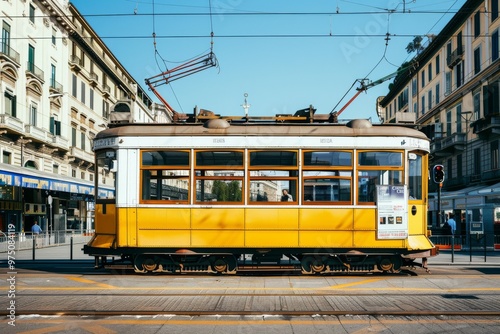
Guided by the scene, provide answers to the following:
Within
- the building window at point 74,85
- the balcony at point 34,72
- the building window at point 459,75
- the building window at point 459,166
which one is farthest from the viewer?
the building window at point 459,166

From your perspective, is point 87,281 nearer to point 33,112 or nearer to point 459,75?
point 33,112

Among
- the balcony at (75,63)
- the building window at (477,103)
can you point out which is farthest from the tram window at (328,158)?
the balcony at (75,63)

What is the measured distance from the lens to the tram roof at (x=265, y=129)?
12180 mm

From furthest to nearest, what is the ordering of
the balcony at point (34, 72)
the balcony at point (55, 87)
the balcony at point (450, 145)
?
the balcony at point (450, 145) → the balcony at point (55, 87) → the balcony at point (34, 72)

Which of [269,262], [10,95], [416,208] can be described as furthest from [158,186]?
[10,95]

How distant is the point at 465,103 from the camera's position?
43156 millimetres

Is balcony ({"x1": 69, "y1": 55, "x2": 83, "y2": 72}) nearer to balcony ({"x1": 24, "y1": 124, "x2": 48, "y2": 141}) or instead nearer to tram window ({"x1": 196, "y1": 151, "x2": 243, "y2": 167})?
balcony ({"x1": 24, "y1": 124, "x2": 48, "y2": 141})

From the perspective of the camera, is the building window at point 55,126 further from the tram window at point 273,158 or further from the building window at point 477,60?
the building window at point 477,60

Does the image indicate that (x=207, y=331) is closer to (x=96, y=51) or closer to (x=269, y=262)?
(x=269, y=262)

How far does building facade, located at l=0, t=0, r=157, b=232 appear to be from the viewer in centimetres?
3094

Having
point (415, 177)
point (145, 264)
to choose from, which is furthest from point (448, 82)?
point (145, 264)

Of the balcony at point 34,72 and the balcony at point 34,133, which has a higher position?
the balcony at point 34,72

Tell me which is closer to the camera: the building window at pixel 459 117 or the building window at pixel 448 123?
the building window at pixel 459 117

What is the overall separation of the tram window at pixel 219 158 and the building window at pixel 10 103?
2491 centimetres
